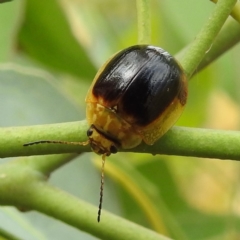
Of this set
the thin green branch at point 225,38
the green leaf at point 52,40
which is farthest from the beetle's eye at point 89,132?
the green leaf at point 52,40

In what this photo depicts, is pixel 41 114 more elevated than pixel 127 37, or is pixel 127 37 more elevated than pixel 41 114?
pixel 127 37

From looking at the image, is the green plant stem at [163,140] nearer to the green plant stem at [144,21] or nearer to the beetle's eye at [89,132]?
the beetle's eye at [89,132]

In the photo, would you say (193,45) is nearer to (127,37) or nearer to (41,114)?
(41,114)

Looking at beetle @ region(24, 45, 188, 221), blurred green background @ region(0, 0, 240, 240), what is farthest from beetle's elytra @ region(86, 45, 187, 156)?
blurred green background @ region(0, 0, 240, 240)

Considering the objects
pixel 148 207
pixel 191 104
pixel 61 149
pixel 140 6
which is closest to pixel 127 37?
pixel 191 104

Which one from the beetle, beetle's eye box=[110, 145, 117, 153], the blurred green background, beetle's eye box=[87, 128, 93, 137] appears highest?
the beetle

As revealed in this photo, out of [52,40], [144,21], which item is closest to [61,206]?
[144,21]

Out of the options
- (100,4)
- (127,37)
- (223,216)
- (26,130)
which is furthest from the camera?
(100,4)

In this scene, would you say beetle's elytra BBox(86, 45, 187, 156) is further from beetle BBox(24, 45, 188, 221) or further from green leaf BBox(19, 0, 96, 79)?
green leaf BBox(19, 0, 96, 79)
